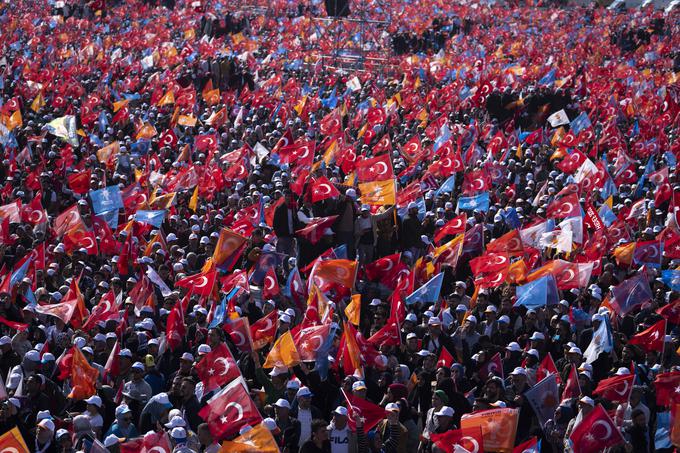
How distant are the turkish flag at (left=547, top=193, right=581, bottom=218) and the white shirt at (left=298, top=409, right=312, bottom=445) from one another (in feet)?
24.2

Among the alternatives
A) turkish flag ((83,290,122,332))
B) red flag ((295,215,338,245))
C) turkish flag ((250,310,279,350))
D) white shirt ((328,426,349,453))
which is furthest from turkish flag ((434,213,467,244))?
white shirt ((328,426,349,453))

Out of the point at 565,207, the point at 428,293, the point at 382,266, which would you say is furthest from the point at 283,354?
the point at 565,207

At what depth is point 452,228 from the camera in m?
15.3

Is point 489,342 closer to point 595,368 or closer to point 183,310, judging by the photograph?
point 595,368

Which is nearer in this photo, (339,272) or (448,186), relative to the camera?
(339,272)

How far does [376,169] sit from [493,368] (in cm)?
684

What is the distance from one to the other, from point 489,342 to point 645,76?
22.0m

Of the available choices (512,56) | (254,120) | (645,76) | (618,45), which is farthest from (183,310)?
(618,45)

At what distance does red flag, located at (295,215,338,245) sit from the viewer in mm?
15258

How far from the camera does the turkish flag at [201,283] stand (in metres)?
12.8

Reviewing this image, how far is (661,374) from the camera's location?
34.4 feet

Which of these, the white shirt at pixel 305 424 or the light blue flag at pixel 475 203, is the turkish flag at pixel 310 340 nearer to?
the white shirt at pixel 305 424

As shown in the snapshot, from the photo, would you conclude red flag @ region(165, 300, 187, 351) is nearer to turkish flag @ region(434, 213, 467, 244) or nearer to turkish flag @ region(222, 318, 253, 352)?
turkish flag @ region(222, 318, 253, 352)

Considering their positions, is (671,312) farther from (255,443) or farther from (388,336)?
(255,443)
